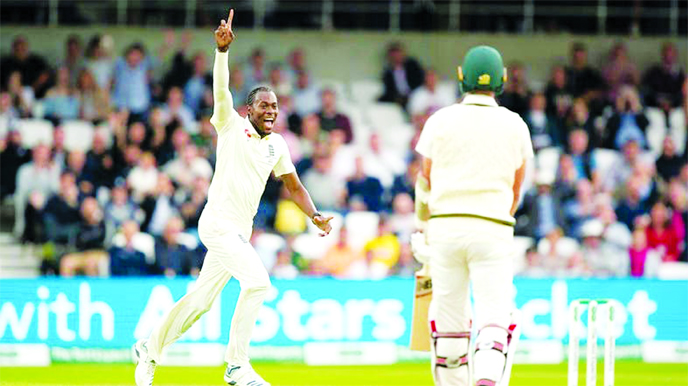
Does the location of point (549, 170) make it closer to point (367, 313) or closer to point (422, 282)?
point (367, 313)

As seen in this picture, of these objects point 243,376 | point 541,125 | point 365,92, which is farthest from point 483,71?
point 365,92

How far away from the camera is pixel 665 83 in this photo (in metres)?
21.9

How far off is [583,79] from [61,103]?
7.73 meters

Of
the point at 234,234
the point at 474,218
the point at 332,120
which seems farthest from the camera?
the point at 332,120

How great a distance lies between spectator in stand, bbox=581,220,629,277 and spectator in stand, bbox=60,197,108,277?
20.3 ft

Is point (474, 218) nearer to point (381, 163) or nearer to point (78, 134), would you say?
point (381, 163)

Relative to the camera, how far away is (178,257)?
57.4 feet

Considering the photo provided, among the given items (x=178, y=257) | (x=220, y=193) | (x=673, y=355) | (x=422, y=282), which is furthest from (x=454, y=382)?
(x=178, y=257)

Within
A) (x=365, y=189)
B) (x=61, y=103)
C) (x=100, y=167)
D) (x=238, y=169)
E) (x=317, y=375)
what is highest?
(x=61, y=103)

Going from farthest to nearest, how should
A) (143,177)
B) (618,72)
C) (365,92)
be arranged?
1. (618,72)
2. (365,92)
3. (143,177)

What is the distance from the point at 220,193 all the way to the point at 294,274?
731 cm

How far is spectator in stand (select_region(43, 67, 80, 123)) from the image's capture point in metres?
20.3

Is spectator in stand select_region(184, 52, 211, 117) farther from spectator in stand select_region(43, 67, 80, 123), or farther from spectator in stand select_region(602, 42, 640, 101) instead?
spectator in stand select_region(602, 42, 640, 101)

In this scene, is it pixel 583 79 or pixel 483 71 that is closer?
pixel 483 71
